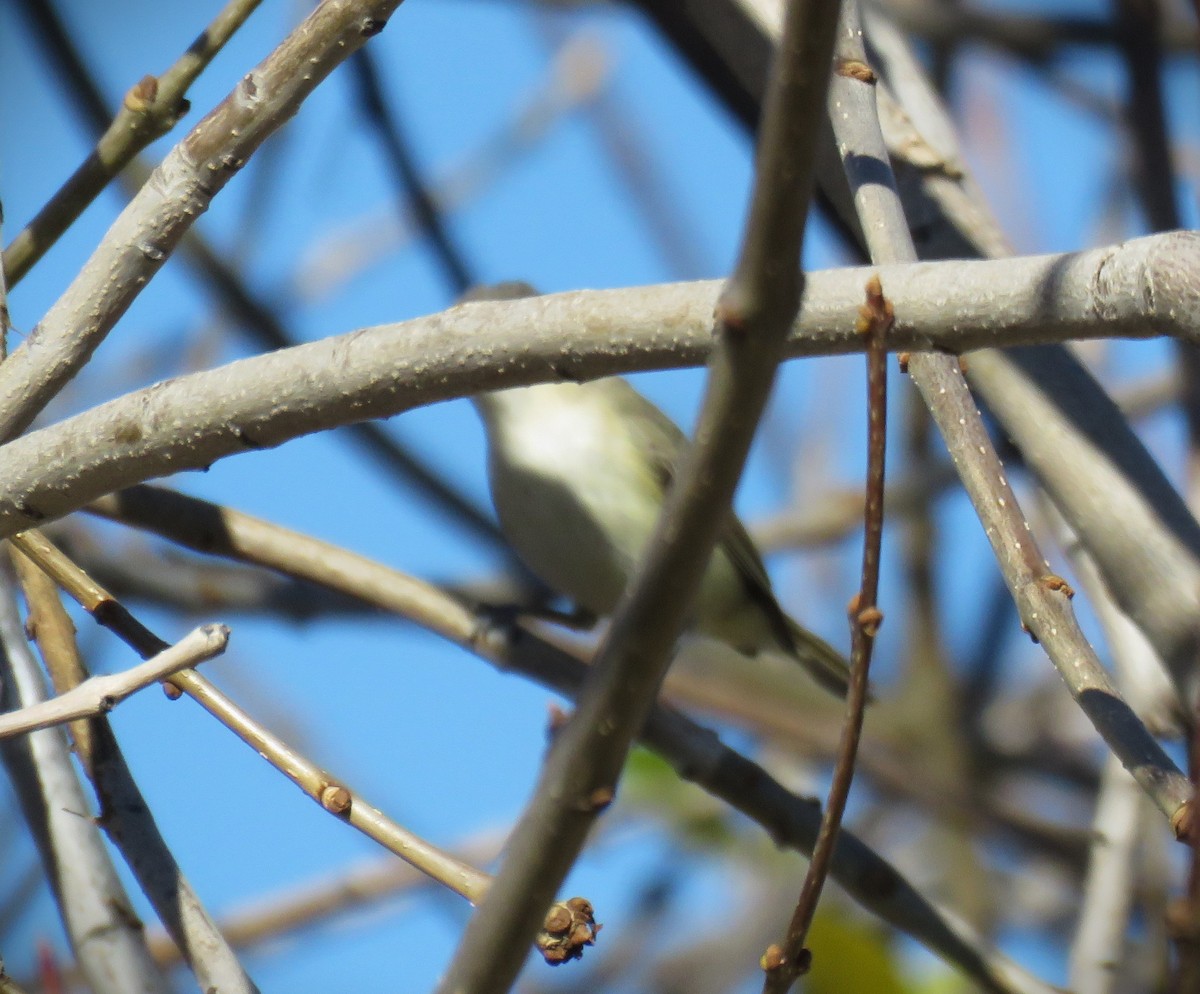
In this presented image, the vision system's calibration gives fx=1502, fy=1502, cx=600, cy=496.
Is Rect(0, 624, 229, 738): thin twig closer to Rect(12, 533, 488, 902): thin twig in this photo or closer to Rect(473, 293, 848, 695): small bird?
Rect(12, 533, 488, 902): thin twig

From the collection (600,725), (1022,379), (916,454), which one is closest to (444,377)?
(600,725)

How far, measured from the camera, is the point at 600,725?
3.67ft

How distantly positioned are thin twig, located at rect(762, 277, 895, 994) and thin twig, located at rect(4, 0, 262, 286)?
105 cm

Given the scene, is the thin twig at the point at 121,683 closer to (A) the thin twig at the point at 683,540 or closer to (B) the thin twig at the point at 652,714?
(A) the thin twig at the point at 683,540

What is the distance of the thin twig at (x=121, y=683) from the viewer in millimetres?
1341

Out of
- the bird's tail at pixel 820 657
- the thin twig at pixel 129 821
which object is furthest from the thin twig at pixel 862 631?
the bird's tail at pixel 820 657

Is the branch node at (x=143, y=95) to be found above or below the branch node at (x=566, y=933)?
above

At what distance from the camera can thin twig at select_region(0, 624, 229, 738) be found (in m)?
1.34

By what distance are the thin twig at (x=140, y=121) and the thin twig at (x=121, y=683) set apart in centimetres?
86

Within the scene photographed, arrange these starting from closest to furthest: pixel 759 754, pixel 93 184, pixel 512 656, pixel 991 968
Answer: pixel 93 184
pixel 991 968
pixel 512 656
pixel 759 754

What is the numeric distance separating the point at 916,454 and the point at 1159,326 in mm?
3336

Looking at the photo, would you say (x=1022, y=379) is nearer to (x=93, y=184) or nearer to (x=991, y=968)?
(x=991, y=968)

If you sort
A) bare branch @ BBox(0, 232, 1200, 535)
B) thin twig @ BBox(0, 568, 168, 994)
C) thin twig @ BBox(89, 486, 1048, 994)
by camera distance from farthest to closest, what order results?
1. thin twig @ BBox(89, 486, 1048, 994)
2. thin twig @ BBox(0, 568, 168, 994)
3. bare branch @ BBox(0, 232, 1200, 535)

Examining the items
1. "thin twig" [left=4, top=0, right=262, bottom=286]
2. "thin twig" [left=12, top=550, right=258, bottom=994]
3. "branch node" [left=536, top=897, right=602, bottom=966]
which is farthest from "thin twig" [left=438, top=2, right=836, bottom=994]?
"thin twig" [left=4, top=0, right=262, bottom=286]
